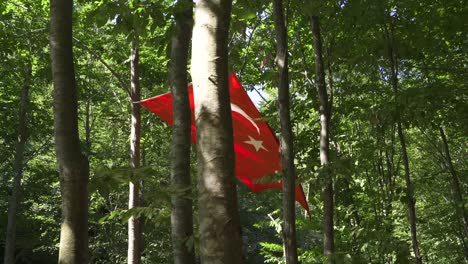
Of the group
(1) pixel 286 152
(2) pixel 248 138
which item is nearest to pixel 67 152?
(1) pixel 286 152

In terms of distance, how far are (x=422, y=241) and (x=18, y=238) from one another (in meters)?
20.1

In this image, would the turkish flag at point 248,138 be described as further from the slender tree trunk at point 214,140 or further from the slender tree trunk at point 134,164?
the slender tree trunk at point 214,140

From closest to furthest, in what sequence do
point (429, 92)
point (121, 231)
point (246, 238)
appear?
point (429, 92) → point (121, 231) → point (246, 238)

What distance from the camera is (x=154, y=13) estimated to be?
3.52 metres

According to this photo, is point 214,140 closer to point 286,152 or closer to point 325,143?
point 286,152

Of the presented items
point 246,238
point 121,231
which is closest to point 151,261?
point 121,231

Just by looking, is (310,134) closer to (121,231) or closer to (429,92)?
(429,92)

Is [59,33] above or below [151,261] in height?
above

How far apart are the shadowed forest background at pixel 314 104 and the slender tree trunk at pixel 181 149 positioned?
0.09 meters

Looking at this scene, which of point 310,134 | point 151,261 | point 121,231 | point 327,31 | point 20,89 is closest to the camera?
point 327,31

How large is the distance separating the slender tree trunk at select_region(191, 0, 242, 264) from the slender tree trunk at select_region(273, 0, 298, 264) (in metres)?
2.97

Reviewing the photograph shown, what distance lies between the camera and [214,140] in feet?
6.47

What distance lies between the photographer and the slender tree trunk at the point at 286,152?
15.8 feet

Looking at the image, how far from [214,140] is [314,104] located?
22.9 feet
